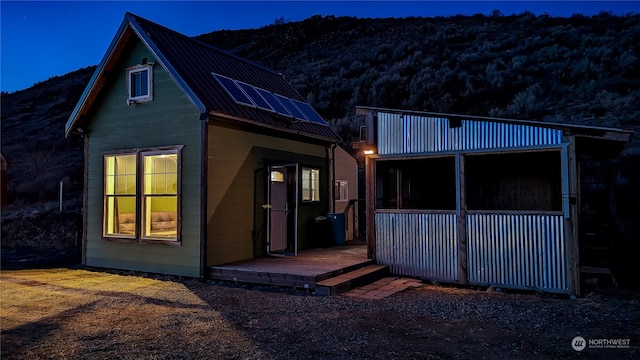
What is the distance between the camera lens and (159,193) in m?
10.4

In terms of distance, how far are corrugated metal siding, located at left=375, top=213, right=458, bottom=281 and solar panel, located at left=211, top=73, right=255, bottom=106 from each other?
400 centimetres

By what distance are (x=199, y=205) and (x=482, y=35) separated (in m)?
26.6

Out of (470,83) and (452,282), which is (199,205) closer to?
(452,282)

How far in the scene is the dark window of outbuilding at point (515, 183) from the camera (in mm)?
10445

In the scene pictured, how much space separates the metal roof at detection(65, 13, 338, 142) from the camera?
355 inches

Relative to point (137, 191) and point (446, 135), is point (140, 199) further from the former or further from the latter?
point (446, 135)

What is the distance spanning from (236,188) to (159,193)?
84.5 inches

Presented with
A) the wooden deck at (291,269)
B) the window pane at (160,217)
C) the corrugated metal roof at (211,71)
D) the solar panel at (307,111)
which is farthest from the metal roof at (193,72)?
the wooden deck at (291,269)

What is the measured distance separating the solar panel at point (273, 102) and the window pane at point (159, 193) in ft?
8.93

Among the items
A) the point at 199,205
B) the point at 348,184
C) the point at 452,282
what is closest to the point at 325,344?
the point at 452,282

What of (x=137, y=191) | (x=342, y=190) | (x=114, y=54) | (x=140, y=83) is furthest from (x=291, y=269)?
(x=342, y=190)

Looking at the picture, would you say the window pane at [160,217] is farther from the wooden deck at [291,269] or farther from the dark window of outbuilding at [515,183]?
the dark window of outbuilding at [515,183]
